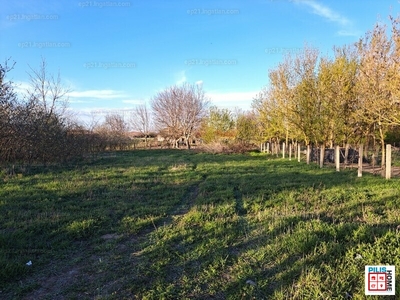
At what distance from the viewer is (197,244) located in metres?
4.84

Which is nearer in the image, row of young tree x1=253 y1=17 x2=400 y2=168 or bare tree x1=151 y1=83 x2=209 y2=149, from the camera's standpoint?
row of young tree x1=253 y1=17 x2=400 y2=168

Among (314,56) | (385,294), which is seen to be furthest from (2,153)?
(314,56)

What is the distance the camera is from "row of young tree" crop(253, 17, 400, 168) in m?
12.2

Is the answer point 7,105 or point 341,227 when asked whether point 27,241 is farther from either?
point 7,105

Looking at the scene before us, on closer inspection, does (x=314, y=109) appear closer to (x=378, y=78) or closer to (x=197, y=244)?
(x=378, y=78)

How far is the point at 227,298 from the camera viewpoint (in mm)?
3201

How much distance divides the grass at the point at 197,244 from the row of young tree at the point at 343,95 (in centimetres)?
557

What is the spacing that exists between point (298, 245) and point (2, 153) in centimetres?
1574

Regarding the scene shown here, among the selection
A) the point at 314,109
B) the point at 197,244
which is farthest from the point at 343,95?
the point at 197,244

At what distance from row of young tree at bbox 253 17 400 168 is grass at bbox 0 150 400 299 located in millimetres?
5570

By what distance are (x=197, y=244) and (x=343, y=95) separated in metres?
15.6

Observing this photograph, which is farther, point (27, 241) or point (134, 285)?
point (27, 241)

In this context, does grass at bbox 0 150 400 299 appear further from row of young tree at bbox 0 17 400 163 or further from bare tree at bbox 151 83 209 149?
bare tree at bbox 151 83 209 149

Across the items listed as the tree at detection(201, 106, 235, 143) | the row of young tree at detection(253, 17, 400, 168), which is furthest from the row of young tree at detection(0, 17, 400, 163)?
the tree at detection(201, 106, 235, 143)
